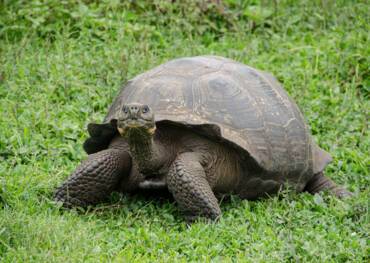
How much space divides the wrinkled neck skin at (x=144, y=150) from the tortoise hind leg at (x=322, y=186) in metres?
1.34

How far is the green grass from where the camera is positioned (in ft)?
15.1

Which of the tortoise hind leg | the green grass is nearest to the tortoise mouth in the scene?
the green grass

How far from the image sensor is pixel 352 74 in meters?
8.05

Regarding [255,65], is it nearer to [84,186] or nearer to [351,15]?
[351,15]

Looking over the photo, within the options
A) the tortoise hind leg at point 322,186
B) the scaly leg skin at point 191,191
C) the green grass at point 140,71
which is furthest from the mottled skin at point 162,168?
the tortoise hind leg at point 322,186

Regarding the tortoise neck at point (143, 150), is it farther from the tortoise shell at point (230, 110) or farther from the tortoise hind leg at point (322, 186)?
the tortoise hind leg at point (322, 186)

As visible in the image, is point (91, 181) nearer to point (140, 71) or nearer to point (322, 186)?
point (322, 186)

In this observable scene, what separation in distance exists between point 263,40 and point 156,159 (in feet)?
12.1

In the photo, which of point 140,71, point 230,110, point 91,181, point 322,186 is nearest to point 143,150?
point 91,181

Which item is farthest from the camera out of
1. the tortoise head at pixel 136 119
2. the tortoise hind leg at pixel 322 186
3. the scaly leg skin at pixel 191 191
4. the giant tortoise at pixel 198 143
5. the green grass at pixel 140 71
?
the tortoise hind leg at pixel 322 186

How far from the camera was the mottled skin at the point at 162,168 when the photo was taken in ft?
16.7

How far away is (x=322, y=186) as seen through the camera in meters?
6.07

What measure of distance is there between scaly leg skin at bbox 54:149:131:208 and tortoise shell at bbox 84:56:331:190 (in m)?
0.28

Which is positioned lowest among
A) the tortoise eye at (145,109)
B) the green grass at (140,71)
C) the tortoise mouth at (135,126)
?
the green grass at (140,71)
